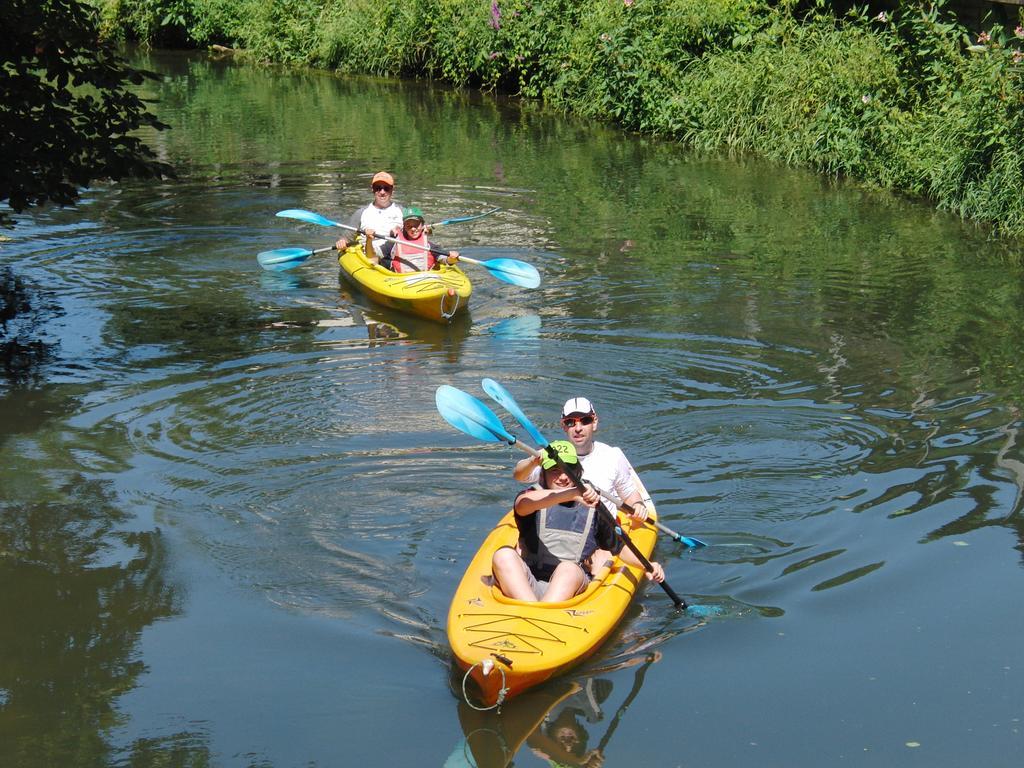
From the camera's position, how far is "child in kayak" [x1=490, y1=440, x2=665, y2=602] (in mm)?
6477

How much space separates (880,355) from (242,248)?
7194 millimetres

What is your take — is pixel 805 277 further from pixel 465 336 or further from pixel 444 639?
pixel 444 639

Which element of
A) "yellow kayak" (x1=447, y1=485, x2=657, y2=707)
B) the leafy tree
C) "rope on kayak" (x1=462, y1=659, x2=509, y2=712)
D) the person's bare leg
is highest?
the leafy tree

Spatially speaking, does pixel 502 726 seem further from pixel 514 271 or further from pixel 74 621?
pixel 514 271

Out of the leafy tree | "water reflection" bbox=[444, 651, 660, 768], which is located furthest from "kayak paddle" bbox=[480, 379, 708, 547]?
the leafy tree

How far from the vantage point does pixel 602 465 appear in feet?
23.7

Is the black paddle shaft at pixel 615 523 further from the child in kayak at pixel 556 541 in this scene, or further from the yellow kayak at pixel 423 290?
the yellow kayak at pixel 423 290

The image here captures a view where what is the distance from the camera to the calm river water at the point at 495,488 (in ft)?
19.1

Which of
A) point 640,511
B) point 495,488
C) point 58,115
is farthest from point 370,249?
point 640,511

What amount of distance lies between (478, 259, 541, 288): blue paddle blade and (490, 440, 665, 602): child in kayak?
5.78 metres

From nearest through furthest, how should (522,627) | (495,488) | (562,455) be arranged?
(522,627) → (562,455) → (495,488)

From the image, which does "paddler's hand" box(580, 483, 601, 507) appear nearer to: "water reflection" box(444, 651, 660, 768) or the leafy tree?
"water reflection" box(444, 651, 660, 768)

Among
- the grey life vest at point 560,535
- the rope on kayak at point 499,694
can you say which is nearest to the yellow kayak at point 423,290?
the grey life vest at point 560,535

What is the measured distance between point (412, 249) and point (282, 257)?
5.46 feet
